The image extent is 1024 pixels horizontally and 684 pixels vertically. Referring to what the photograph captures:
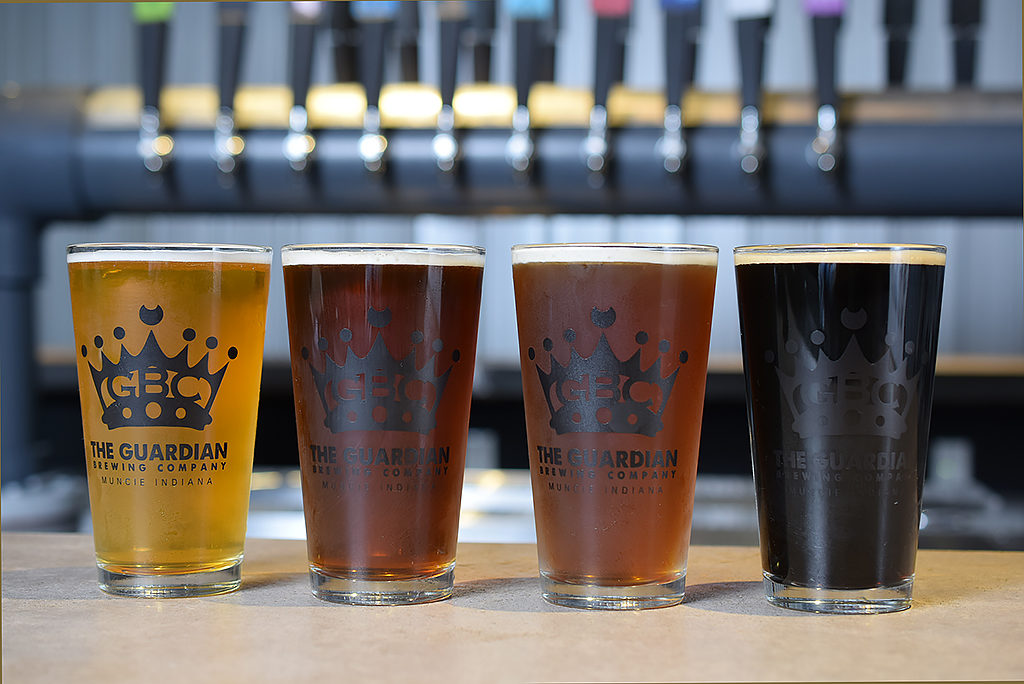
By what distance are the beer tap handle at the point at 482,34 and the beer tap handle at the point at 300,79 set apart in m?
0.25

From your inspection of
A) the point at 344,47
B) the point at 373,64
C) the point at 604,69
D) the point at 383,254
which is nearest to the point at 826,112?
the point at 604,69

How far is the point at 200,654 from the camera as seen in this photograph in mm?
638

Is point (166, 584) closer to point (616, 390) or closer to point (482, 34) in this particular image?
point (616, 390)

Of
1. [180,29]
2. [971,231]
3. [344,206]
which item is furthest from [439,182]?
[180,29]

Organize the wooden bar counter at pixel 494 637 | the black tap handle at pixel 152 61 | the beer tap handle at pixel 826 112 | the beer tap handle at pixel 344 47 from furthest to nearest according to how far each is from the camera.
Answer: the beer tap handle at pixel 344 47
the black tap handle at pixel 152 61
the beer tap handle at pixel 826 112
the wooden bar counter at pixel 494 637

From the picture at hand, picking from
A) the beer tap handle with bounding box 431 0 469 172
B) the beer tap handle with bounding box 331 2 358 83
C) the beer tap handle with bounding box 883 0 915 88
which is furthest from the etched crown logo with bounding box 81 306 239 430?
the beer tap handle with bounding box 883 0 915 88

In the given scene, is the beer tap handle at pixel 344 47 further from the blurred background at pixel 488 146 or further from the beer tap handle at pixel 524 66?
the beer tap handle at pixel 524 66

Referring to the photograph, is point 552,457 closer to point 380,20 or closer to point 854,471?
point 854,471

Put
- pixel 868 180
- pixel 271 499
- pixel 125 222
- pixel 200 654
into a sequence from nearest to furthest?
1. pixel 200 654
2. pixel 868 180
3. pixel 271 499
4. pixel 125 222

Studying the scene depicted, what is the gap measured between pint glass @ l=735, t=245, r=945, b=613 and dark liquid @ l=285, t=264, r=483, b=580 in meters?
0.20

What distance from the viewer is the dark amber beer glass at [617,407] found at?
74 centimetres

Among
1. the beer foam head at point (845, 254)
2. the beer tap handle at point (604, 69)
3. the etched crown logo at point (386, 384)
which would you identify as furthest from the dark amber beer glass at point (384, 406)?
the beer tap handle at point (604, 69)

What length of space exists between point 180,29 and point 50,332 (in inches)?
63.8

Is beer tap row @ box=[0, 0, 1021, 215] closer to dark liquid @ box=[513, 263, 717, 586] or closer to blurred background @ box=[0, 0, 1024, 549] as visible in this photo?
blurred background @ box=[0, 0, 1024, 549]
